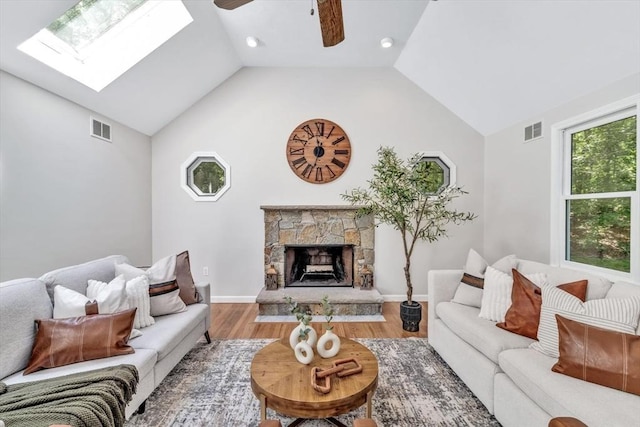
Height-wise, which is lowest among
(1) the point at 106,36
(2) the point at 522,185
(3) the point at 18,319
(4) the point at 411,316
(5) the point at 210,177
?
(4) the point at 411,316

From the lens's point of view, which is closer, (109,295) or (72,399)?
(72,399)

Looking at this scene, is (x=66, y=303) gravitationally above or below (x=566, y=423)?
above

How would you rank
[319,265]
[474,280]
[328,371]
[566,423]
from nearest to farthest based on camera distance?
[566,423] → [328,371] → [474,280] → [319,265]

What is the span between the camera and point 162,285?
230 cm

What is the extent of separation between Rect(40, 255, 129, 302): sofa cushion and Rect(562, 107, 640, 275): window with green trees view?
4.20 meters

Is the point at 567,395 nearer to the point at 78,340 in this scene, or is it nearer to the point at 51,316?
the point at 78,340

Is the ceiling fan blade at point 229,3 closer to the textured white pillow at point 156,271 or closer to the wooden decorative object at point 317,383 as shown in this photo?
the textured white pillow at point 156,271

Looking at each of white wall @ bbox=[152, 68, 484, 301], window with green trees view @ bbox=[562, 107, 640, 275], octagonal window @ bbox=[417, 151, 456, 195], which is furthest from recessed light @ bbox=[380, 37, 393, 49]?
window with green trees view @ bbox=[562, 107, 640, 275]

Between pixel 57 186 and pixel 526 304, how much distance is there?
408 cm

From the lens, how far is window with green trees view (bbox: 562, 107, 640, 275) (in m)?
2.20

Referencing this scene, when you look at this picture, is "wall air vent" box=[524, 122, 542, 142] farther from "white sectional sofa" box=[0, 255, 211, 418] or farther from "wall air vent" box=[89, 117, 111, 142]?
"wall air vent" box=[89, 117, 111, 142]

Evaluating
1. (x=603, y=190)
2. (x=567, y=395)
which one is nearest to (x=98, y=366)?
(x=567, y=395)

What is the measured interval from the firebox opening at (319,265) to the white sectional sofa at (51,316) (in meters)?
1.83

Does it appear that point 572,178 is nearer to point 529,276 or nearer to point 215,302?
point 529,276
